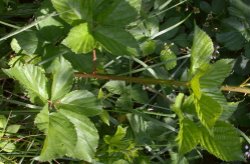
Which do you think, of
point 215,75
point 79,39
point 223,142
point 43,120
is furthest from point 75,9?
point 223,142

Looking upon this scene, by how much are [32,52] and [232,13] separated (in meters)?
0.75

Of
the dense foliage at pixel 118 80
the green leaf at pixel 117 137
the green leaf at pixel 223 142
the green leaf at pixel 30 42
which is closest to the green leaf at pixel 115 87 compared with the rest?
the dense foliage at pixel 118 80

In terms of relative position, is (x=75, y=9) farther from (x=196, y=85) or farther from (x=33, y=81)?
(x=196, y=85)

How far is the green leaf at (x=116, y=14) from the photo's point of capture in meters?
1.10

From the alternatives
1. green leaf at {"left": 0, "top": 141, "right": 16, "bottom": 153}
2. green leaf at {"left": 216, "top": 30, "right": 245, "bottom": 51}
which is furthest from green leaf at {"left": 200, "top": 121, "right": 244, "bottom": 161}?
green leaf at {"left": 0, "top": 141, "right": 16, "bottom": 153}

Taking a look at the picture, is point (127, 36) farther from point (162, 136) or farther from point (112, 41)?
point (162, 136)

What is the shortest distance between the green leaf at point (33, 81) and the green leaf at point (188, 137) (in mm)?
377

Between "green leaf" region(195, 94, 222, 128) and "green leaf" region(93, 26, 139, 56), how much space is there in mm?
209

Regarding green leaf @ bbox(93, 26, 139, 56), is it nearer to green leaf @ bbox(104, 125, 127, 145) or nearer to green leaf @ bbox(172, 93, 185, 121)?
green leaf @ bbox(172, 93, 185, 121)

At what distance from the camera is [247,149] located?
1.71m

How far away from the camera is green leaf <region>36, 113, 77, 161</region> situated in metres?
1.06

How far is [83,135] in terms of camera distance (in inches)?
45.0

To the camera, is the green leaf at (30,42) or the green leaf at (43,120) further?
the green leaf at (30,42)

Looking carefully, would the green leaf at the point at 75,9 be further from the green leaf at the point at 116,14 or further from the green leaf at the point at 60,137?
the green leaf at the point at 60,137
